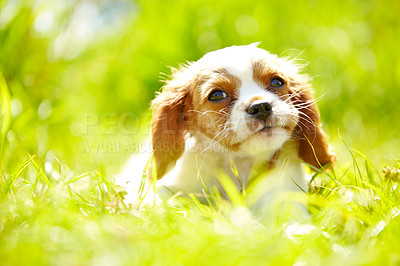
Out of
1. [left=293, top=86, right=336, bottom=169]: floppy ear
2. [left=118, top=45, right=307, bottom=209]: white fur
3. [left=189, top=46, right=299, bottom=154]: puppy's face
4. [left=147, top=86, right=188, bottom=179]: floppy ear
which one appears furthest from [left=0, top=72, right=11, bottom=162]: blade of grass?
[left=293, top=86, right=336, bottom=169]: floppy ear

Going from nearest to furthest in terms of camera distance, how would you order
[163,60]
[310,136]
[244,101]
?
[244,101], [310,136], [163,60]

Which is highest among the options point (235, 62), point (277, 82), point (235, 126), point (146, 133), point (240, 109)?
point (235, 62)

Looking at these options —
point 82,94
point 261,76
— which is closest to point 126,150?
point 82,94

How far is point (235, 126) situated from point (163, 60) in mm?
3267

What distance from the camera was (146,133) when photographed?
4.89m

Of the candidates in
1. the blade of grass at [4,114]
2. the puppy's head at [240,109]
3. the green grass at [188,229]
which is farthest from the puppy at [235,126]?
the blade of grass at [4,114]

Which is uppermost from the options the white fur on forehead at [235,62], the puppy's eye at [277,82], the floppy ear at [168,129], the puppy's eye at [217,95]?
the white fur on forehead at [235,62]

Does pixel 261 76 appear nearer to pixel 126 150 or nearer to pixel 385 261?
pixel 385 261

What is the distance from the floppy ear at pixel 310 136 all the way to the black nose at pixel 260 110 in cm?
51

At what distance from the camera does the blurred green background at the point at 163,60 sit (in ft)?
15.8

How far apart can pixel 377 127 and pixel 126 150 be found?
2.90m

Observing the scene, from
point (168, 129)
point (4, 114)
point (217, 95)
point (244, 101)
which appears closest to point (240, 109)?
point (244, 101)

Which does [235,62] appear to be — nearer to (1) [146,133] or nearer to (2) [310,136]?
(2) [310,136]

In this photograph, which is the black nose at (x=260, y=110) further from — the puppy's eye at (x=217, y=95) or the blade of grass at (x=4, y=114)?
the blade of grass at (x=4, y=114)
